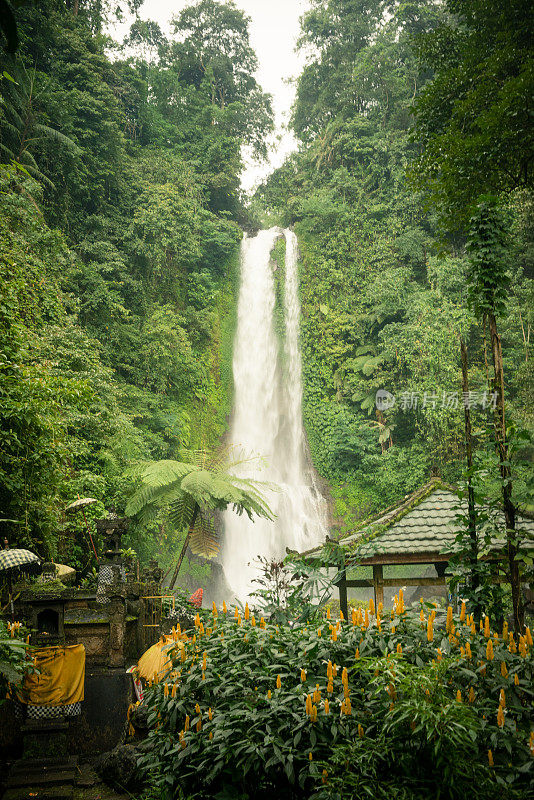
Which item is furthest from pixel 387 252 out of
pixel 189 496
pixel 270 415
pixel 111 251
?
pixel 189 496

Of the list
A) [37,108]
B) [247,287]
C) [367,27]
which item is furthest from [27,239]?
[367,27]

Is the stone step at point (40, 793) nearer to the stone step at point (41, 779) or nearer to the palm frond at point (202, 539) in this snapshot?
the stone step at point (41, 779)

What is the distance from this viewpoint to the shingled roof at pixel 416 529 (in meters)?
5.59

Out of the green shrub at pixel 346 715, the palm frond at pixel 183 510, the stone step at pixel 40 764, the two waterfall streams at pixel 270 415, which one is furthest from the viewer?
the two waterfall streams at pixel 270 415

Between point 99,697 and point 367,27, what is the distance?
24.6 metres

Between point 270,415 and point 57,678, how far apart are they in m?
12.9

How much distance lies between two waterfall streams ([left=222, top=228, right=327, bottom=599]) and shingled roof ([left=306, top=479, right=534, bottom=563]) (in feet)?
31.1

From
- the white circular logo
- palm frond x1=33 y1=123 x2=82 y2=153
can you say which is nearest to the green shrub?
palm frond x1=33 y1=123 x2=82 y2=153

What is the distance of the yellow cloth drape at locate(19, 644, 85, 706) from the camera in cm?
524

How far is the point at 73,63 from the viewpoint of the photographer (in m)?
14.0

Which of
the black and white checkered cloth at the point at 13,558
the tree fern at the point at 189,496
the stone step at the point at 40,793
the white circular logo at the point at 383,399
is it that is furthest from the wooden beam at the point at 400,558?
the white circular logo at the point at 383,399

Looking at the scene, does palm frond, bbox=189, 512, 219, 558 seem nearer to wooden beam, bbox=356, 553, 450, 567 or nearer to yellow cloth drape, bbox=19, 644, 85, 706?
yellow cloth drape, bbox=19, 644, 85, 706

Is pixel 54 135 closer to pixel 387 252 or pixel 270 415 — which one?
pixel 270 415

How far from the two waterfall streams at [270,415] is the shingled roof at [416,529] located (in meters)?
9.48
